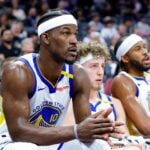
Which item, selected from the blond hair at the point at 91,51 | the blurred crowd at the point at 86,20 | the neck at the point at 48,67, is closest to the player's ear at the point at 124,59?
the blond hair at the point at 91,51

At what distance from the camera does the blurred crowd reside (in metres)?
11.3

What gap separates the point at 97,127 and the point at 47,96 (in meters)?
0.69

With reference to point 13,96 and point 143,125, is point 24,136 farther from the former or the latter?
point 143,125

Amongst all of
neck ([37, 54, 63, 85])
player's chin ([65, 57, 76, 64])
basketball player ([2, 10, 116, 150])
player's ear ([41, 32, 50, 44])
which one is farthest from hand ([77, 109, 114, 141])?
player's ear ([41, 32, 50, 44])

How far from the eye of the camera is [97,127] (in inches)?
160

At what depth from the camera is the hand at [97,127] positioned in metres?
4.07

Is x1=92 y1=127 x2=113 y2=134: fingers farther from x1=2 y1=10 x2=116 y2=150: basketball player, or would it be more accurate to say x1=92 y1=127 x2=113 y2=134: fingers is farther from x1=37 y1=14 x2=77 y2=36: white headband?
x1=37 y1=14 x2=77 y2=36: white headband

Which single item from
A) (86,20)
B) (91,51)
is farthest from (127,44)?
(86,20)

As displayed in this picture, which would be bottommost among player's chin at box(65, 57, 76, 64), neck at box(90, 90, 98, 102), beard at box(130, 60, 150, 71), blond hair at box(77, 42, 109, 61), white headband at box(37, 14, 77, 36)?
neck at box(90, 90, 98, 102)

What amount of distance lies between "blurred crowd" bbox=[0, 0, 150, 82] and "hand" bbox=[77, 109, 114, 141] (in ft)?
Answer: 18.7

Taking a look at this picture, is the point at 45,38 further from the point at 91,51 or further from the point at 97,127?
the point at 91,51

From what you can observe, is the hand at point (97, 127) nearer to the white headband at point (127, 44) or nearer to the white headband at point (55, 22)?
the white headband at point (55, 22)

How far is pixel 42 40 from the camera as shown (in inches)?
183

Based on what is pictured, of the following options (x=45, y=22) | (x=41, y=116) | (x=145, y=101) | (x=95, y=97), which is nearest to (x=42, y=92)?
(x=41, y=116)
